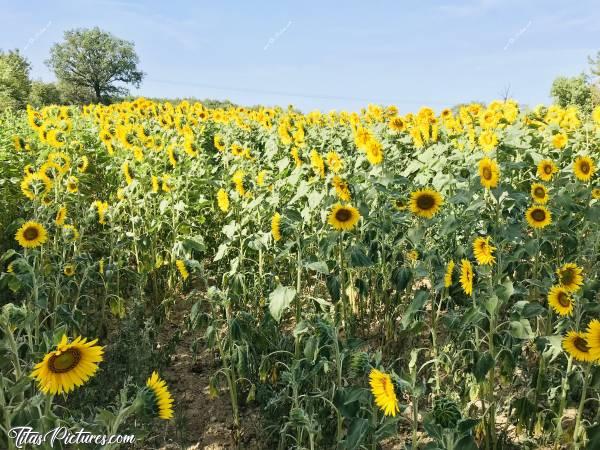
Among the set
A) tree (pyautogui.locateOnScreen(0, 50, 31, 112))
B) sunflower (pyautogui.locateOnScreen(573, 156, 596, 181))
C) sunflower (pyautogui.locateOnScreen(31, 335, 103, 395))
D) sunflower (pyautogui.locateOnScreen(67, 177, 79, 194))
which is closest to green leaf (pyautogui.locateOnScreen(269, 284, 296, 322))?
sunflower (pyautogui.locateOnScreen(31, 335, 103, 395))

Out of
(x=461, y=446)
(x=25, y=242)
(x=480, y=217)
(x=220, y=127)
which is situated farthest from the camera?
(x=220, y=127)

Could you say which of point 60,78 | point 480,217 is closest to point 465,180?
point 480,217

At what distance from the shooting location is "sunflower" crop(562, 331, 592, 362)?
2.14 metres

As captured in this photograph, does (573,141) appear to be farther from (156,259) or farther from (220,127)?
(220,127)

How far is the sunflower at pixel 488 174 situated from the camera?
2.73 m

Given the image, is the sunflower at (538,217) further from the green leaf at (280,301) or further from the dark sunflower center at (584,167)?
the green leaf at (280,301)

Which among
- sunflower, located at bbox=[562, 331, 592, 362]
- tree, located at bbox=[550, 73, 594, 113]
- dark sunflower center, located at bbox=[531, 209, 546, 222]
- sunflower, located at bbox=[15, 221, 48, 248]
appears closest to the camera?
sunflower, located at bbox=[562, 331, 592, 362]

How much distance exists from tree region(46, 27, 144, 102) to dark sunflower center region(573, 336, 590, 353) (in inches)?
2466

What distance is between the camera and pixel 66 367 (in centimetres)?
159

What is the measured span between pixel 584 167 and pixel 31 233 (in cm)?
332

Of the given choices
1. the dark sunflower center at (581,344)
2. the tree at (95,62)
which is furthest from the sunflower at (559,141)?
the tree at (95,62)

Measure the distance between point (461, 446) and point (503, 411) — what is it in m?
1.34

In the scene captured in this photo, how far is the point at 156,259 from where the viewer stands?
441cm

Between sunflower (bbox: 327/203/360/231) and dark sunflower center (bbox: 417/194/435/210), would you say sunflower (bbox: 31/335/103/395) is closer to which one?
sunflower (bbox: 327/203/360/231)
